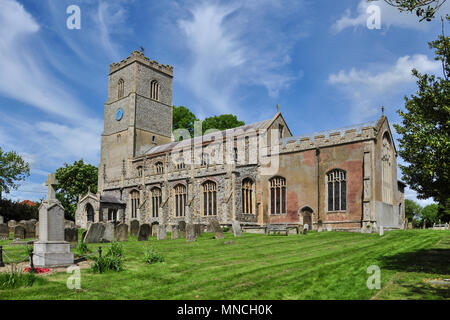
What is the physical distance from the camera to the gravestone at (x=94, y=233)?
17109 millimetres

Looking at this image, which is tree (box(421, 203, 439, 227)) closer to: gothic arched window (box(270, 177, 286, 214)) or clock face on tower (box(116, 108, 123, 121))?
gothic arched window (box(270, 177, 286, 214))

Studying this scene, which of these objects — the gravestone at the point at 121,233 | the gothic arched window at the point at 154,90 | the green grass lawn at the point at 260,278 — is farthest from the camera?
the gothic arched window at the point at 154,90

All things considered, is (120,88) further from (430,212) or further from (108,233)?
(430,212)

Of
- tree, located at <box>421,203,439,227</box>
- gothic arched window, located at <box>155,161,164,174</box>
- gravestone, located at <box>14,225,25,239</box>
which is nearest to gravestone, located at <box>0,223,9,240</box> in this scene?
gravestone, located at <box>14,225,25,239</box>

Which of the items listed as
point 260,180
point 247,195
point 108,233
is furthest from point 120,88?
point 108,233

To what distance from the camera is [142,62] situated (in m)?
47.4

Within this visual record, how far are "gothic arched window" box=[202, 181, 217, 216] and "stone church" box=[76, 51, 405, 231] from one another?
0.09 metres

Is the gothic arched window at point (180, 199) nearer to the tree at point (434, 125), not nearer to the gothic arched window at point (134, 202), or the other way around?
the gothic arched window at point (134, 202)

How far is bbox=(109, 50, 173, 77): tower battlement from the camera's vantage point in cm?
4719

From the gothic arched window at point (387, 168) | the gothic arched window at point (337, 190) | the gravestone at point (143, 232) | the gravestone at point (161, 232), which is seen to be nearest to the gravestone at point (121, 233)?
the gravestone at point (143, 232)

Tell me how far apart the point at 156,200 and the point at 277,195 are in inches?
513

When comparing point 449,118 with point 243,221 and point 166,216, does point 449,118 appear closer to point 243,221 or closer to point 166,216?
point 243,221

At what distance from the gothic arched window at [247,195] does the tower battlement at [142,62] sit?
81.3 feet

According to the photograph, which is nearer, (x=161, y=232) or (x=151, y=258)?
(x=151, y=258)
